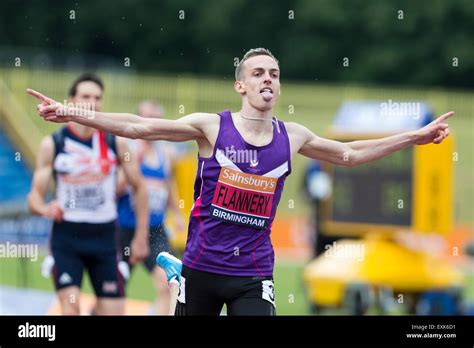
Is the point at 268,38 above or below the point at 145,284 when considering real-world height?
above

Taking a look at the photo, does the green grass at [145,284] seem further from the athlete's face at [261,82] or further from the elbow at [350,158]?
the athlete's face at [261,82]

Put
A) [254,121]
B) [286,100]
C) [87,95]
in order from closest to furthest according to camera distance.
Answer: [254,121] < [87,95] < [286,100]

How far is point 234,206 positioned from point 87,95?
288 cm

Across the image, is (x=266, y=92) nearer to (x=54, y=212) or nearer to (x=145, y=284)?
(x=54, y=212)

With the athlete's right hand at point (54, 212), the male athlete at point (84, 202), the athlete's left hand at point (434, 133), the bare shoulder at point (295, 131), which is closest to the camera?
the bare shoulder at point (295, 131)

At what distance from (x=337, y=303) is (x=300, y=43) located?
2330 centimetres

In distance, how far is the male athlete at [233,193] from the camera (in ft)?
24.8

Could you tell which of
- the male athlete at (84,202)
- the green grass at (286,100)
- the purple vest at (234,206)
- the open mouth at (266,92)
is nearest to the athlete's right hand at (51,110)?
the purple vest at (234,206)

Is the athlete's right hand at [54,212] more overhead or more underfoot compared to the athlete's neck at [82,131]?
more underfoot

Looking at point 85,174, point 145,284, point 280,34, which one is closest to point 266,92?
point 85,174

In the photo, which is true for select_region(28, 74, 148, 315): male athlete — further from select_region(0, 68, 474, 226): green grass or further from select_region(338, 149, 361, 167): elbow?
select_region(0, 68, 474, 226): green grass

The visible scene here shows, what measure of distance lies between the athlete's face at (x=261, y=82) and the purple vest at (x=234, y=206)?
23cm

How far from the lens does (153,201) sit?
1276cm

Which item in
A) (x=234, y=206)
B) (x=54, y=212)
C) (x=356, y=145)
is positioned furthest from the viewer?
(x=54, y=212)
